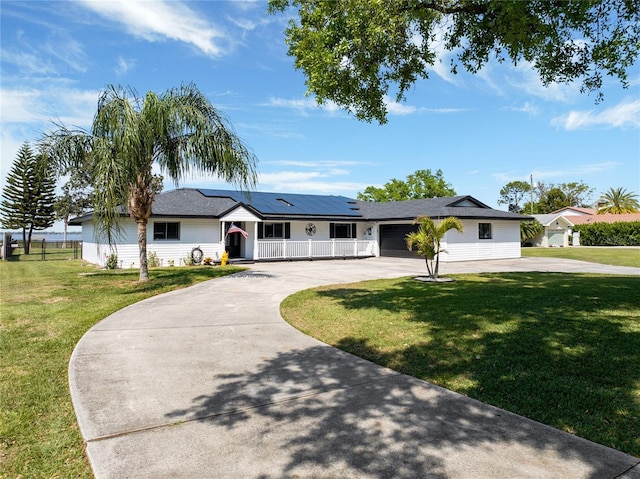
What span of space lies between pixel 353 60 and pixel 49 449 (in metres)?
7.74

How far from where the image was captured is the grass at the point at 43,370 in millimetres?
2760

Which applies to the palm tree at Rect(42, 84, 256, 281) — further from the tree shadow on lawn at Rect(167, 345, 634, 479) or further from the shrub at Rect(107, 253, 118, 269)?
the tree shadow on lawn at Rect(167, 345, 634, 479)

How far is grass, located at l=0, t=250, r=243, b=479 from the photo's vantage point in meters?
2.76

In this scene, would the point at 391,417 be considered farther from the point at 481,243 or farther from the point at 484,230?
the point at 484,230

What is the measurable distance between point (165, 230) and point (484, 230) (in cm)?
1964

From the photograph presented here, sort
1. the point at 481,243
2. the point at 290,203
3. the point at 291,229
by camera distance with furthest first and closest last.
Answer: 1. the point at 290,203
2. the point at 291,229
3. the point at 481,243

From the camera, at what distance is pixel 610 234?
41906 mm

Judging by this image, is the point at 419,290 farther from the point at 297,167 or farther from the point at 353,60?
the point at 297,167

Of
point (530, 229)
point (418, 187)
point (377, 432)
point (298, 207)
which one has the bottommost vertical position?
point (377, 432)

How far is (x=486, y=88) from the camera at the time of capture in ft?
42.7

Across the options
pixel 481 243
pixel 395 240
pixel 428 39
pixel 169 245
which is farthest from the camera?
pixel 395 240

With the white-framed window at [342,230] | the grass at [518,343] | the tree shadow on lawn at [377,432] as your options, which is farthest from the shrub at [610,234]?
the tree shadow on lawn at [377,432]

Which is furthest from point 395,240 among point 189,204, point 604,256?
point 189,204

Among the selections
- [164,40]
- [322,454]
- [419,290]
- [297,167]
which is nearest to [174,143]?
[164,40]
